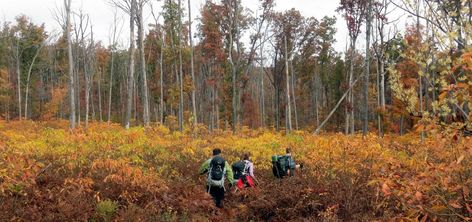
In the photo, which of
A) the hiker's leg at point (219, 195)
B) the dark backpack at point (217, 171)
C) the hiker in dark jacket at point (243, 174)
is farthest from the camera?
the hiker in dark jacket at point (243, 174)

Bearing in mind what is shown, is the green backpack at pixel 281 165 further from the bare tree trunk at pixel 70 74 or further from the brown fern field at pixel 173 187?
the bare tree trunk at pixel 70 74

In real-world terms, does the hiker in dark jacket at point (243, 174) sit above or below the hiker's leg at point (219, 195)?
above

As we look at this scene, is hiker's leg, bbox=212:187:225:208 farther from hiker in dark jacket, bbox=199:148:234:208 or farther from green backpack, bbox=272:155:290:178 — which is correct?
green backpack, bbox=272:155:290:178

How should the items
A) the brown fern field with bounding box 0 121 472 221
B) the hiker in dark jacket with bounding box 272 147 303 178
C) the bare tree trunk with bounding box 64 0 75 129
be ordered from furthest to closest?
the bare tree trunk with bounding box 64 0 75 129, the hiker in dark jacket with bounding box 272 147 303 178, the brown fern field with bounding box 0 121 472 221

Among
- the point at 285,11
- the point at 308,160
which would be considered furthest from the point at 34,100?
the point at 308,160

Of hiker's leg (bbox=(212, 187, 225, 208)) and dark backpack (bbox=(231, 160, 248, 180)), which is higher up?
dark backpack (bbox=(231, 160, 248, 180))

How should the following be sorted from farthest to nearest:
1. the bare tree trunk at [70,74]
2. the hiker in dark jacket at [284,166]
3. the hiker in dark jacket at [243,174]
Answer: the bare tree trunk at [70,74]
the hiker in dark jacket at [284,166]
the hiker in dark jacket at [243,174]

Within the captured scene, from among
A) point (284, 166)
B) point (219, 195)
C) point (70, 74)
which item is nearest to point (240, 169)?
point (219, 195)

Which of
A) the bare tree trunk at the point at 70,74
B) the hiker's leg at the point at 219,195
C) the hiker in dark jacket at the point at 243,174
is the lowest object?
the hiker's leg at the point at 219,195

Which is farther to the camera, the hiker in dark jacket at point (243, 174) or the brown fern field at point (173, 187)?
the hiker in dark jacket at point (243, 174)

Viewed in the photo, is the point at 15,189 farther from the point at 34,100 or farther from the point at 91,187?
the point at 34,100

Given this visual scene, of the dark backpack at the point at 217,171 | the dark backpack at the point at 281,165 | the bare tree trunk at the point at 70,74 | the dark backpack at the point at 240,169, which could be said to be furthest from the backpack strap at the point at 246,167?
the bare tree trunk at the point at 70,74

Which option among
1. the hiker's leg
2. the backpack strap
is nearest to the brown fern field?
the hiker's leg

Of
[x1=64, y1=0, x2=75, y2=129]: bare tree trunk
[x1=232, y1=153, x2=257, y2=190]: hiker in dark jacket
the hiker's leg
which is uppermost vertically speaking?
[x1=64, y1=0, x2=75, y2=129]: bare tree trunk
